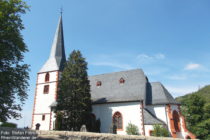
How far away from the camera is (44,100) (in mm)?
29422

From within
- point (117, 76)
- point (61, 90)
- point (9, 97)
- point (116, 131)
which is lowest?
point (116, 131)

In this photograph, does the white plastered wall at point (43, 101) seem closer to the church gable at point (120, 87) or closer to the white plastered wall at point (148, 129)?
the church gable at point (120, 87)

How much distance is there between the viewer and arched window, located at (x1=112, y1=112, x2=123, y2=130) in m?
24.3

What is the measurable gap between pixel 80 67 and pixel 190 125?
17.7 meters

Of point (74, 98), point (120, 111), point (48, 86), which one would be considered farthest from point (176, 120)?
point (48, 86)

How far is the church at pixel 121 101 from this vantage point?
23688 mm

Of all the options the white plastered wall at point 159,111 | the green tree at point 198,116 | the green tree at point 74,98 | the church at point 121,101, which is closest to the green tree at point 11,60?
the green tree at point 74,98

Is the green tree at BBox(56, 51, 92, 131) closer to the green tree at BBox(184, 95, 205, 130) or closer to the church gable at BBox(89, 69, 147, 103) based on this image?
the church gable at BBox(89, 69, 147, 103)

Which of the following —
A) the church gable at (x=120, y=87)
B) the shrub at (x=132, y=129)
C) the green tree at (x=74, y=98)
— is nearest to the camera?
the shrub at (x=132, y=129)

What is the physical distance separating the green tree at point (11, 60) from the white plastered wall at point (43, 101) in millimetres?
11808

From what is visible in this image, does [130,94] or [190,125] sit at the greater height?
[130,94]

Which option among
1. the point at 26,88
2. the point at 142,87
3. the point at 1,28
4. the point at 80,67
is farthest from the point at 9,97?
the point at 142,87

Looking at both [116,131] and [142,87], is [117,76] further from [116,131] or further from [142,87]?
[116,131]

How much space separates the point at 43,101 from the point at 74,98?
846 cm
